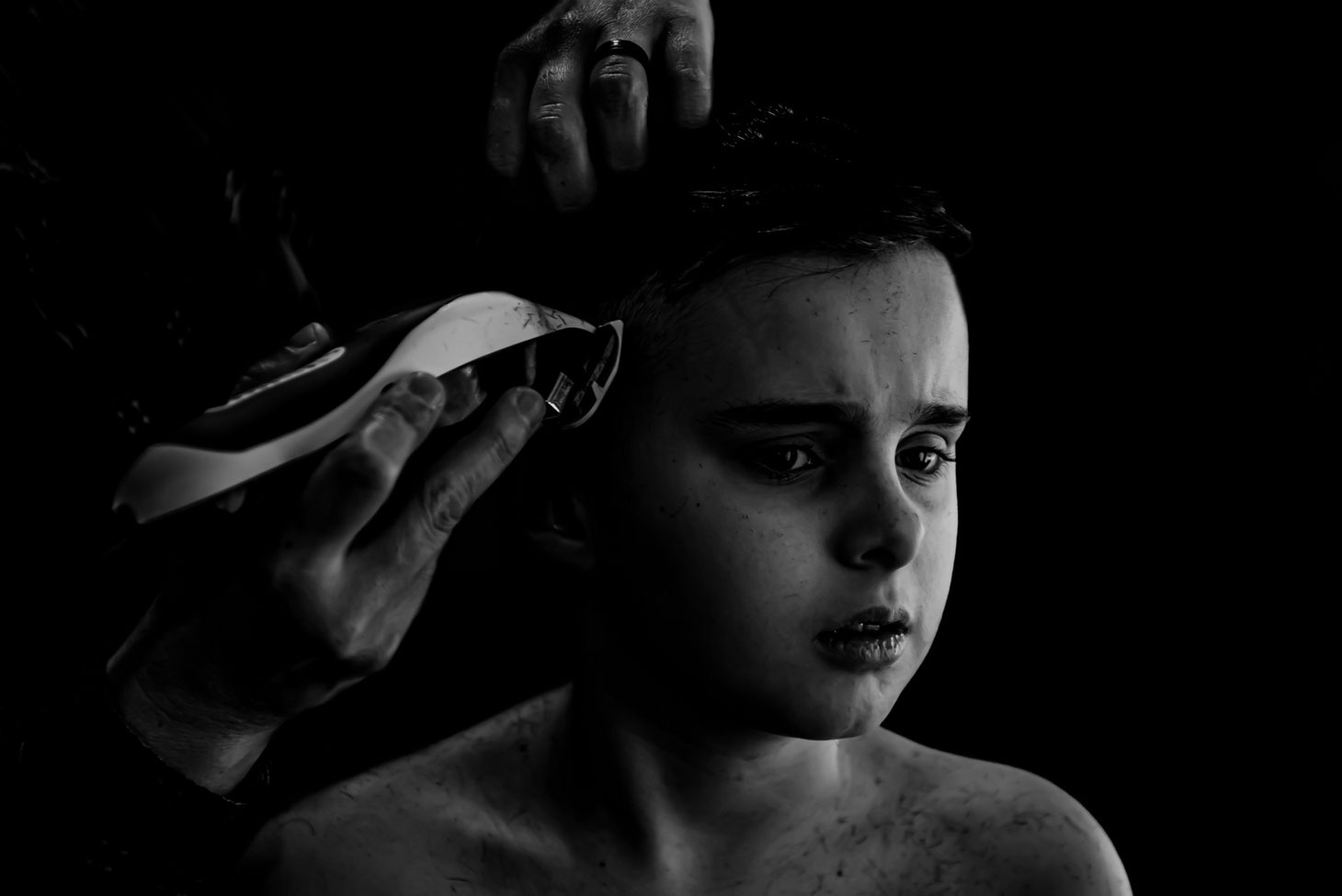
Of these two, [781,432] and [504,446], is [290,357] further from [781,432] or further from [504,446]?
[781,432]

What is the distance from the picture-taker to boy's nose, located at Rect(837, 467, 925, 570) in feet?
3.65

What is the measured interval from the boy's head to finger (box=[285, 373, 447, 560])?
29cm

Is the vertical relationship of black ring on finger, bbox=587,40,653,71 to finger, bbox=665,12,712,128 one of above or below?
above

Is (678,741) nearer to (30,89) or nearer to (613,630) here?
(613,630)

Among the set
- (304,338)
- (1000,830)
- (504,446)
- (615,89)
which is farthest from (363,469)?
(1000,830)

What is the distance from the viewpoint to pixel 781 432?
1.14m

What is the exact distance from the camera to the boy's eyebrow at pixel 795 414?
113 cm

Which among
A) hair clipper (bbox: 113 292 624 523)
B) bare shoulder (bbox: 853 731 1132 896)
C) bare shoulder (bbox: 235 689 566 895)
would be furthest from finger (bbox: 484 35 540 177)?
bare shoulder (bbox: 853 731 1132 896)

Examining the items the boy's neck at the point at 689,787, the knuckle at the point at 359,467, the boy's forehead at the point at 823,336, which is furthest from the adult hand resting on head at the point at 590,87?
the boy's neck at the point at 689,787

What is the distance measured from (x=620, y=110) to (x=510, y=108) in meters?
0.14

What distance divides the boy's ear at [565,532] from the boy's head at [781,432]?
35mm

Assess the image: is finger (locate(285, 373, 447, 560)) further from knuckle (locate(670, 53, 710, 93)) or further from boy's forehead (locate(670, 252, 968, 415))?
knuckle (locate(670, 53, 710, 93))

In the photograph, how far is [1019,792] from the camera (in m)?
1.35

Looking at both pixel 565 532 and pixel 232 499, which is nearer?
pixel 232 499
